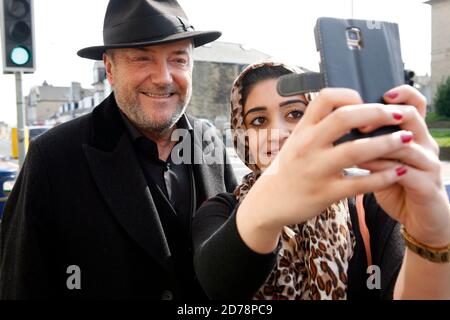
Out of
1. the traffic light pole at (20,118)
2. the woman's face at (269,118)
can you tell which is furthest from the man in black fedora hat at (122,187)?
the traffic light pole at (20,118)

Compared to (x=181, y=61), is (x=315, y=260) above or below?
below

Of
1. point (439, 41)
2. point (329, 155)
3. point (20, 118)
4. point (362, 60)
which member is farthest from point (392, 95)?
point (439, 41)

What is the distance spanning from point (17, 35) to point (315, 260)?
4.51 m

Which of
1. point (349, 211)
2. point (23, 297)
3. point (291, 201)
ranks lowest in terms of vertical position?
point (23, 297)

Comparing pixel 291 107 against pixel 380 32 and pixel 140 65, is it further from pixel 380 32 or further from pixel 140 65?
pixel 140 65

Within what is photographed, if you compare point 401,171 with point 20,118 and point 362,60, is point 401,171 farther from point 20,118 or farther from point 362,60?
point 20,118

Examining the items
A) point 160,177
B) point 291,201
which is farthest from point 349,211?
point 160,177

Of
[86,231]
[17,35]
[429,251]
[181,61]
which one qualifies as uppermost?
[17,35]

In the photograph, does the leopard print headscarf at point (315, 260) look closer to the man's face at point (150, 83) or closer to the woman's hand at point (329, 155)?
the woman's hand at point (329, 155)

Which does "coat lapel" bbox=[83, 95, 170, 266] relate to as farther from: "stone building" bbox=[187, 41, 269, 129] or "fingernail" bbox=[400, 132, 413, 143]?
"stone building" bbox=[187, 41, 269, 129]

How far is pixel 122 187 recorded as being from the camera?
6.67 feet
